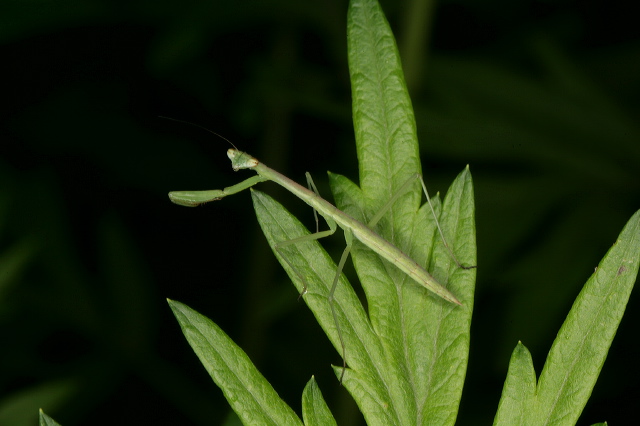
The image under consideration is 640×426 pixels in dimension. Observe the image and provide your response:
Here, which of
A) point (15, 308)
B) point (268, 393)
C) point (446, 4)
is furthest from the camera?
point (446, 4)

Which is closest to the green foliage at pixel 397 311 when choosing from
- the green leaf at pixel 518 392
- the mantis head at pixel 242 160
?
the green leaf at pixel 518 392

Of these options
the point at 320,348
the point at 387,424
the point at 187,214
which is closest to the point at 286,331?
the point at 320,348

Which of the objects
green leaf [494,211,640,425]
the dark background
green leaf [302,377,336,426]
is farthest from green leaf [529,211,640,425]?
the dark background

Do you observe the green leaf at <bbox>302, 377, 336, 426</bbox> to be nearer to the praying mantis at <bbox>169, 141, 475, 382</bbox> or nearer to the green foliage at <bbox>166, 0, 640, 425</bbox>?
the green foliage at <bbox>166, 0, 640, 425</bbox>

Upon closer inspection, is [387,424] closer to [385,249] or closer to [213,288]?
[385,249]

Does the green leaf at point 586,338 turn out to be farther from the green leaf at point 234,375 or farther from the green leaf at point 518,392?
the green leaf at point 234,375

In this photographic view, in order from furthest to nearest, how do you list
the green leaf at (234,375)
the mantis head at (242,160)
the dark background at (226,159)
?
the dark background at (226,159) < the mantis head at (242,160) < the green leaf at (234,375)

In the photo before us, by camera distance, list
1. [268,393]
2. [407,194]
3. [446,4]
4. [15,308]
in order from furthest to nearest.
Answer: [446,4]
[15,308]
[407,194]
[268,393]

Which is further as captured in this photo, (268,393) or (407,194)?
(407,194)
